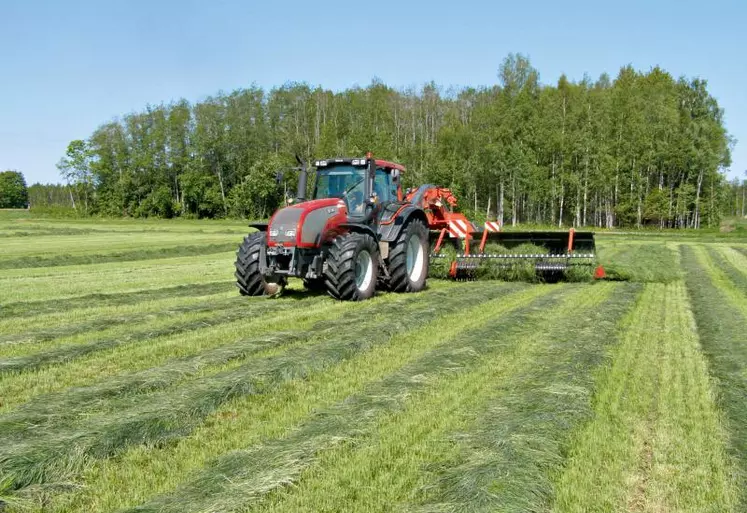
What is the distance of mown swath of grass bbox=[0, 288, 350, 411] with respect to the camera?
17.4 ft

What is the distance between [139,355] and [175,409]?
6.81 feet

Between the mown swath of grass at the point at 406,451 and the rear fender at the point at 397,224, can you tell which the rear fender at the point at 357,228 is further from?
the mown swath of grass at the point at 406,451

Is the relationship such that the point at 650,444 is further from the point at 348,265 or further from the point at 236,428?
the point at 348,265

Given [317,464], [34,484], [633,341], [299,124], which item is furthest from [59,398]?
[299,124]

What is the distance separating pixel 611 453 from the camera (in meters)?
3.96

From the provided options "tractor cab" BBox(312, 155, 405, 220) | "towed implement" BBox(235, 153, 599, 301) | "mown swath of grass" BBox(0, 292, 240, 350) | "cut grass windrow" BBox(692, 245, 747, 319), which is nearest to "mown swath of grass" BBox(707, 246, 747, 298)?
"cut grass windrow" BBox(692, 245, 747, 319)

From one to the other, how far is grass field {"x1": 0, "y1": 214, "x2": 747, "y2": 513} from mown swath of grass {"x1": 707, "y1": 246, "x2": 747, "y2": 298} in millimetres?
4562

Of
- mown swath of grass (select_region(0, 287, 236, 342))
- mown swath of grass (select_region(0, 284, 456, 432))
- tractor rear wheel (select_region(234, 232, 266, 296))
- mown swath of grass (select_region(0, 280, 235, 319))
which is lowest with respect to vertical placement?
mown swath of grass (select_region(0, 280, 235, 319))

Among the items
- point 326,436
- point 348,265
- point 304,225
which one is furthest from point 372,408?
point 304,225

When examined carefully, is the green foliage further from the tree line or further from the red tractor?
the red tractor

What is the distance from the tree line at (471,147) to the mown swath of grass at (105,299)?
3241cm

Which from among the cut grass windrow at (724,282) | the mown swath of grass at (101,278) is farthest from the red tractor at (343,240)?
the cut grass windrow at (724,282)

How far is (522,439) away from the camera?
3.97m

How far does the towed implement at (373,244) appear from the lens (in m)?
9.94
